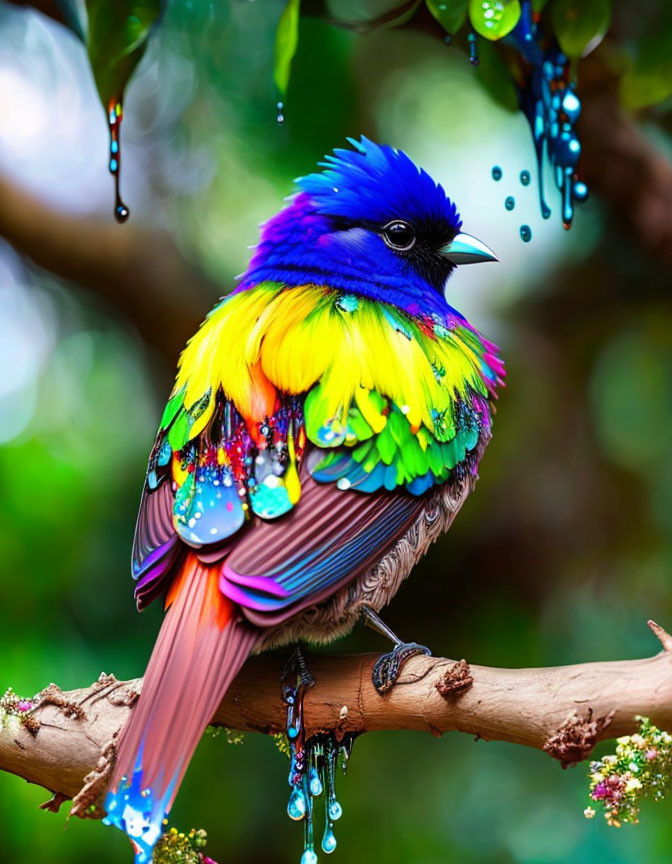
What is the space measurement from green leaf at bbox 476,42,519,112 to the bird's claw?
3.26 ft

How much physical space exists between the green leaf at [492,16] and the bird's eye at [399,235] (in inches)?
Result: 11.6

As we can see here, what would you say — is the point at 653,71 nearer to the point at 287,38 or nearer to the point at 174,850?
the point at 287,38

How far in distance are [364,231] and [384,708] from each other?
700 mm

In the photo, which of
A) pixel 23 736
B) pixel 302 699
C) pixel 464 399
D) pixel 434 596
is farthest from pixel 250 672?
pixel 434 596

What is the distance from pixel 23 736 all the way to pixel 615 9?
188 centimetres

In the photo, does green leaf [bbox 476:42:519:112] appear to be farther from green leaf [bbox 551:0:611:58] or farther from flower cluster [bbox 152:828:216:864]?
flower cluster [bbox 152:828:216:864]

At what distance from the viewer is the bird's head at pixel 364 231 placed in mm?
1495

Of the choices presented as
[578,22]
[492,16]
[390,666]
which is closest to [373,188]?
[492,16]

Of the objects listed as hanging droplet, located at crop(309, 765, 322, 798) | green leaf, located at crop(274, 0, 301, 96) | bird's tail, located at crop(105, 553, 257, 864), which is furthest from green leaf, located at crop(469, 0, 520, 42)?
hanging droplet, located at crop(309, 765, 322, 798)

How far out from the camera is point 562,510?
2.56 metres

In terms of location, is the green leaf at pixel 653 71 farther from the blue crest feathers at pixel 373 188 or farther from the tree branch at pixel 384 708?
the tree branch at pixel 384 708

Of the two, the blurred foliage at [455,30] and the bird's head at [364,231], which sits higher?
the blurred foliage at [455,30]

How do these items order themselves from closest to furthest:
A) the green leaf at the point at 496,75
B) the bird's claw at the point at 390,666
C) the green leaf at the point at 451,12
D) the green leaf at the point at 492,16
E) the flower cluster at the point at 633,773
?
the flower cluster at the point at 633,773 < the bird's claw at the point at 390,666 < the green leaf at the point at 492,16 < the green leaf at the point at 451,12 < the green leaf at the point at 496,75

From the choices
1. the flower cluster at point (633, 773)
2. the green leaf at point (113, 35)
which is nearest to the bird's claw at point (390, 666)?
the flower cluster at point (633, 773)
